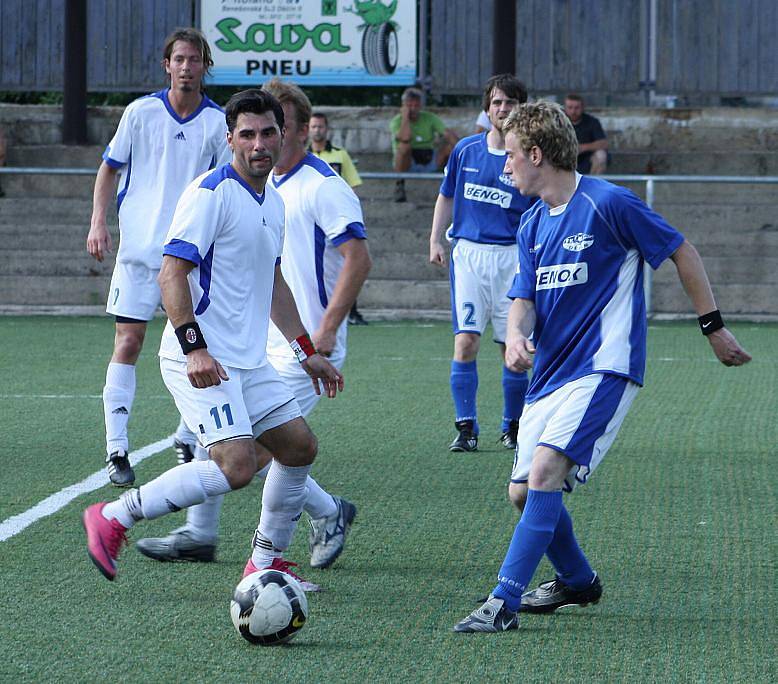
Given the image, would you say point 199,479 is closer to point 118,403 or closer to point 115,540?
point 115,540

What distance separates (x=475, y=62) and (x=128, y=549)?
48.1ft

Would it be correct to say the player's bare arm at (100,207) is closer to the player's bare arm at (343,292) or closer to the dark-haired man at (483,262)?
the player's bare arm at (343,292)

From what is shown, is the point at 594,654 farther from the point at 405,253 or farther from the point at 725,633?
the point at 405,253

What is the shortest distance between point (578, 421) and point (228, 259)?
1.23m

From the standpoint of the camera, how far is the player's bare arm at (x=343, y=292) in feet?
17.3

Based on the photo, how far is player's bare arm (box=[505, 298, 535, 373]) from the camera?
13.8 feet

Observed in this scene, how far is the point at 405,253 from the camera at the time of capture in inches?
636

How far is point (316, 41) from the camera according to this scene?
18078mm

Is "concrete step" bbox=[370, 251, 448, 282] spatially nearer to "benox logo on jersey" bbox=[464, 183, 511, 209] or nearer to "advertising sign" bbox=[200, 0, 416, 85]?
"advertising sign" bbox=[200, 0, 416, 85]

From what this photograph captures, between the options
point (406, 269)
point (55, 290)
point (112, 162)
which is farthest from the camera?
point (406, 269)

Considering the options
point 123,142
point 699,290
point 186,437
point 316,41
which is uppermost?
point 316,41

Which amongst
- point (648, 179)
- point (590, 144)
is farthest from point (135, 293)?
point (590, 144)

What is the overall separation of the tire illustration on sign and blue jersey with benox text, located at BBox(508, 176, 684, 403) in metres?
14.0

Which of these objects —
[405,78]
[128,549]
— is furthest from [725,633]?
[405,78]
